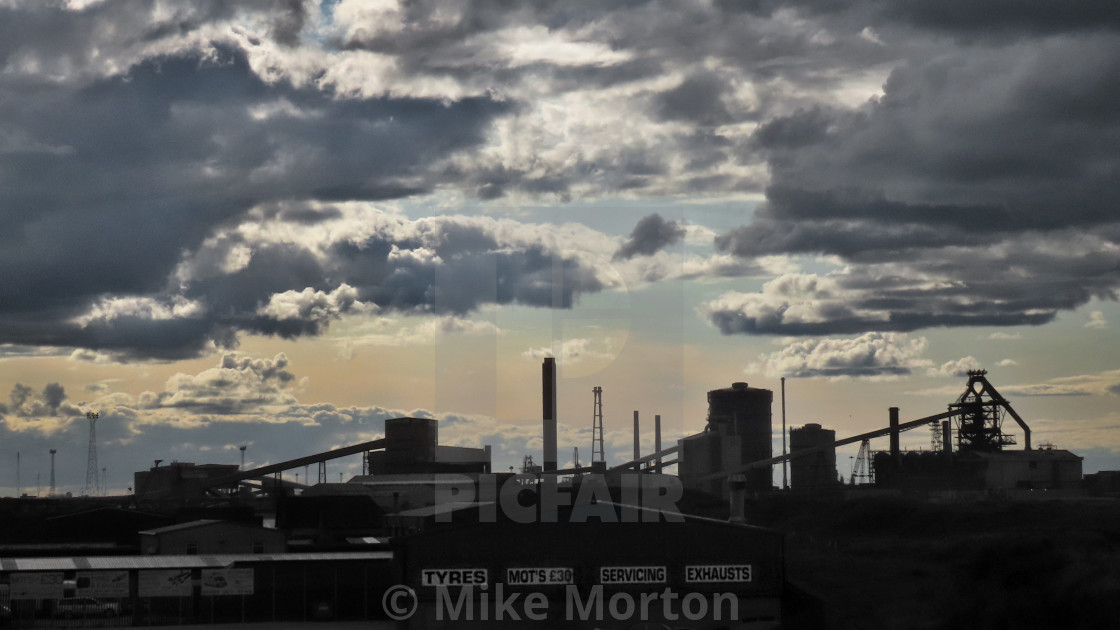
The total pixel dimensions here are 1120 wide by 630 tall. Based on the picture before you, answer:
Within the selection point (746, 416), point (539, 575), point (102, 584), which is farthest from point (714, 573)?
point (746, 416)

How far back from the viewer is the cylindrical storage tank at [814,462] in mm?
139875

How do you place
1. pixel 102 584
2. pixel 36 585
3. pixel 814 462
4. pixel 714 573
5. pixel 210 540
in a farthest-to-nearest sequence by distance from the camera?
pixel 814 462
pixel 210 540
pixel 102 584
pixel 36 585
pixel 714 573

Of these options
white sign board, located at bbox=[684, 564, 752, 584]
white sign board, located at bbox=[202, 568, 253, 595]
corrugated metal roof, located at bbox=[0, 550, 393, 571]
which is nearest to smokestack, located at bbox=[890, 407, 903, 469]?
corrugated metal roof, located at bbox=[0, 550, 393, 571]

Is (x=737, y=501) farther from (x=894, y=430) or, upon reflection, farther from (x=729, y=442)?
(x=729, y=442)

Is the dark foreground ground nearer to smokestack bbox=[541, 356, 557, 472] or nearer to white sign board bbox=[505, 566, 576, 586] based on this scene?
white sign board bbox=[505, 566, 576, 586]

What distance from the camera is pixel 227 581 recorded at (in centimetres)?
5203

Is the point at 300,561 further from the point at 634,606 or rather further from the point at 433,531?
the point at 634,606

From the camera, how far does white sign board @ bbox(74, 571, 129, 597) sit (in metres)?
49.9

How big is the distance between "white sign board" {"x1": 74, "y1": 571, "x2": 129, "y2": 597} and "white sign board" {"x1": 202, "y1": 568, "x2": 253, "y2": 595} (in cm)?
332

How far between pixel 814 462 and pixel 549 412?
147 ft

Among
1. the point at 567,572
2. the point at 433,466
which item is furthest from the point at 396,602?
the point at 433,466

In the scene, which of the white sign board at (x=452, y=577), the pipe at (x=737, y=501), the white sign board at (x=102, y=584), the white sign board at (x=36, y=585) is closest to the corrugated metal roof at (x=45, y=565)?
the white sign board at (x=36, y=585)

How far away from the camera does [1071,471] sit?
113938 millimetres

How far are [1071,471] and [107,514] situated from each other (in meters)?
86.8
